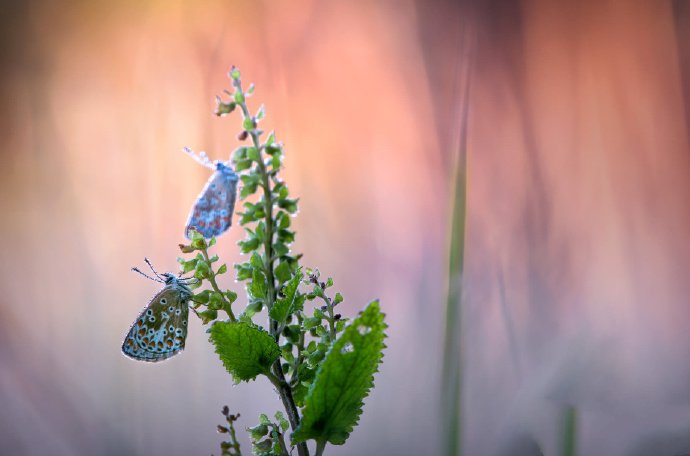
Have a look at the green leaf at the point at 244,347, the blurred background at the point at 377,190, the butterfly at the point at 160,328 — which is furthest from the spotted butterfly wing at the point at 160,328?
the blurred background at the point at 377,190

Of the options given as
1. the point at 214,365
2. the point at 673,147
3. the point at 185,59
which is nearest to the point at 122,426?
the point at 214,365

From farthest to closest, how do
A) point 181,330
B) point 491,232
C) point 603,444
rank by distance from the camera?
point 491,232, point 603,444, point 181,330

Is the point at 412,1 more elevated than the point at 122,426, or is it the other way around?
the point at 412,1

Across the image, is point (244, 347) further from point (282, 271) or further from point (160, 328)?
point (160, 328)

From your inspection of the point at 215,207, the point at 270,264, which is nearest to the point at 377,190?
the point at 215,207

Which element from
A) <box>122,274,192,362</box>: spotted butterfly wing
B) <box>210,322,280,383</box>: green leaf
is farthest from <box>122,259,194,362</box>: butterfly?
<box>210,322,280,383</box>: green leaf

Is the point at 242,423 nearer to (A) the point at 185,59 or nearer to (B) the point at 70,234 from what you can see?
(B) the point at 70,234

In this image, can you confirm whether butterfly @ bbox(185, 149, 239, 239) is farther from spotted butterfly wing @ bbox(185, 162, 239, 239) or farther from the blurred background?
the blurred background
